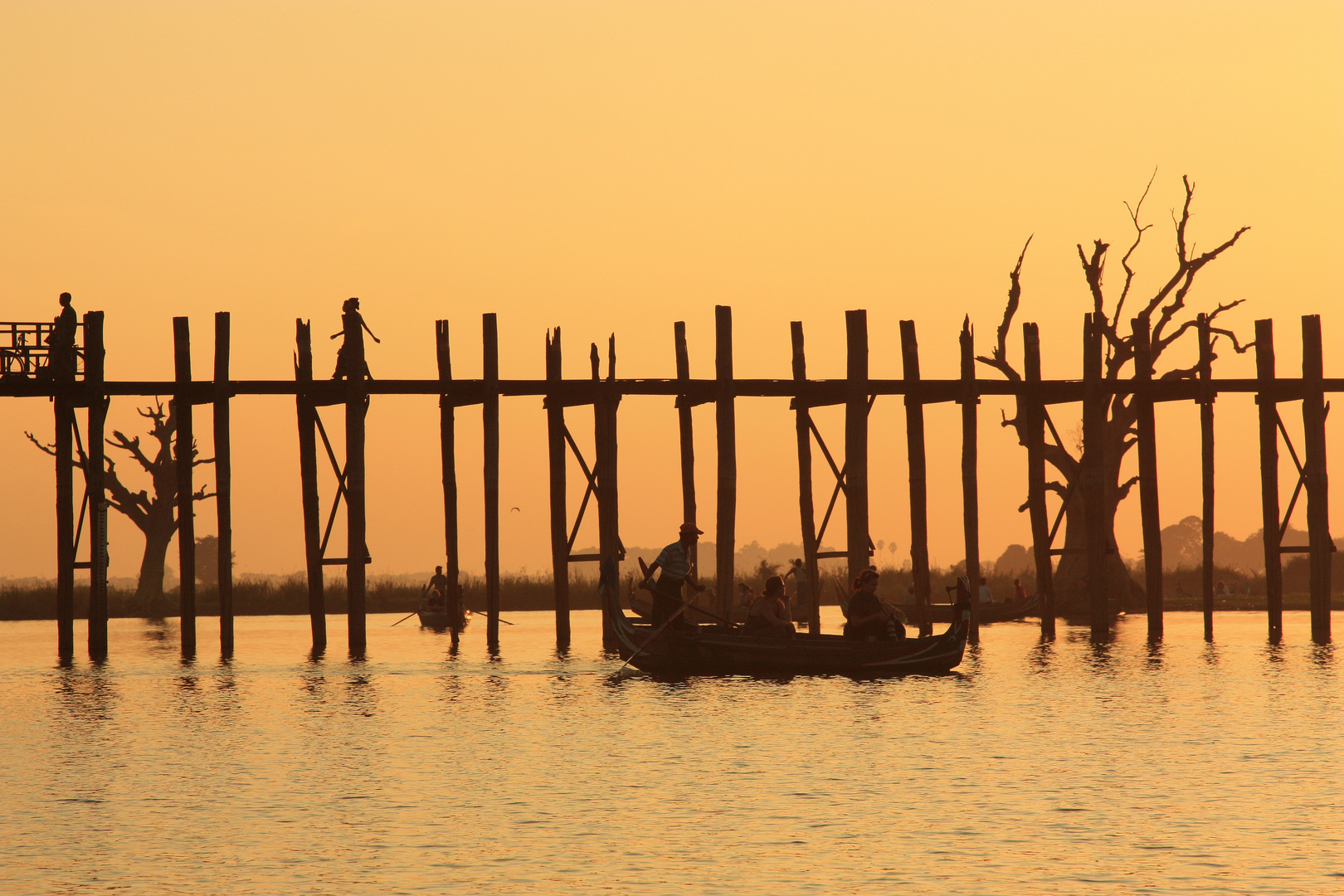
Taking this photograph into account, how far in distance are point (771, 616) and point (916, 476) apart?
5.35 metres

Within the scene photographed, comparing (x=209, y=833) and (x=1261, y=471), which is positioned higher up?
(x=1261, y=471)

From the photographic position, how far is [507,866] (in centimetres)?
1112

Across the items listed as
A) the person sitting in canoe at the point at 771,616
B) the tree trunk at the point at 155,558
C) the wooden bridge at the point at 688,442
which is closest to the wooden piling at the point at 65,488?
the wooden bridge at the point at 688,442

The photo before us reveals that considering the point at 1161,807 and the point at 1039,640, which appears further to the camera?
the point at 1039,640

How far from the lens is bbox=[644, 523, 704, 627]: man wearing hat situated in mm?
22297

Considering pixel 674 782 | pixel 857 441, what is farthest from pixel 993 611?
pixel 674 782

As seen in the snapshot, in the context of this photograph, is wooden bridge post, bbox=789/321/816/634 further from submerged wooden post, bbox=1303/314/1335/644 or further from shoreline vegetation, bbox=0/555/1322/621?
shoreline vegetation, bbox=0/555/1322/621

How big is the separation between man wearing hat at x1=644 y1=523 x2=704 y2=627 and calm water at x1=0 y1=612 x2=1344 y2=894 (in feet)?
3.71

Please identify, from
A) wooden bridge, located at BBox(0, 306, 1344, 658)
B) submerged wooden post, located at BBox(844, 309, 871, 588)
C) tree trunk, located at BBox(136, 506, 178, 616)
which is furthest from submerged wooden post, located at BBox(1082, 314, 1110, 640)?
tree trunk, located at BBox(136, 506, 178, 616)

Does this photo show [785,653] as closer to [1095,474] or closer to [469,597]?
[1095,474]

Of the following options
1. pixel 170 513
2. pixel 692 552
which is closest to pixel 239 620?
pixel 170 513

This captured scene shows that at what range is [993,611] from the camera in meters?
34.3

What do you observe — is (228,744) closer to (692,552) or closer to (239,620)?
(692,552)

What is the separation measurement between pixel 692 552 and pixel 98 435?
9.36 m
